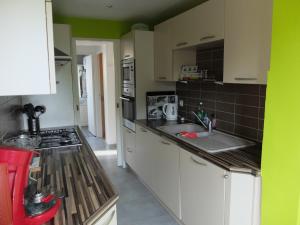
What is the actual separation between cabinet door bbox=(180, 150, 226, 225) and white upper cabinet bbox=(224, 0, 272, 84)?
716 millimetres

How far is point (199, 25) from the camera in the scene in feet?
7.61

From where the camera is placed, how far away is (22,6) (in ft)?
3.33

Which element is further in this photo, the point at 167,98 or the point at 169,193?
the point at 167,98

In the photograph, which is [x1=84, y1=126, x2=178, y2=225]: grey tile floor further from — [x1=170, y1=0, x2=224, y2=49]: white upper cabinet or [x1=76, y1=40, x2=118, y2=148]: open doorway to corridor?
[x1=170, y1=0, x2=224, y2=49]: white upper cabinet

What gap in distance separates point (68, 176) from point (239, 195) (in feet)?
3.64

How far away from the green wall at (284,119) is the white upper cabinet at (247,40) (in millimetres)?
305

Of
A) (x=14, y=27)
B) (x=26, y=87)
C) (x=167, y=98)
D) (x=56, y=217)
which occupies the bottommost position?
(x=56, y=217)

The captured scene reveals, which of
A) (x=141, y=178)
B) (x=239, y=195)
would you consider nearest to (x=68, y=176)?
(x=239, y=195)

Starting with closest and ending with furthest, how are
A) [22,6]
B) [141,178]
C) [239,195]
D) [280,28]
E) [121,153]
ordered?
[22,6] → [280,28] → [239,195] → [141,178] → [121,153]

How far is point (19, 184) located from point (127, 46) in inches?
115

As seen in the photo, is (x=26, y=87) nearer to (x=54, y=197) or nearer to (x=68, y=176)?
(x=54, y=197)

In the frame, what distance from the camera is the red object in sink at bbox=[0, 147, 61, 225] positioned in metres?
0.87

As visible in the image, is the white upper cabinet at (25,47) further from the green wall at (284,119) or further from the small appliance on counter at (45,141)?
the green wall at (284,119)

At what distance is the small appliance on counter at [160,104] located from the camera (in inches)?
132
